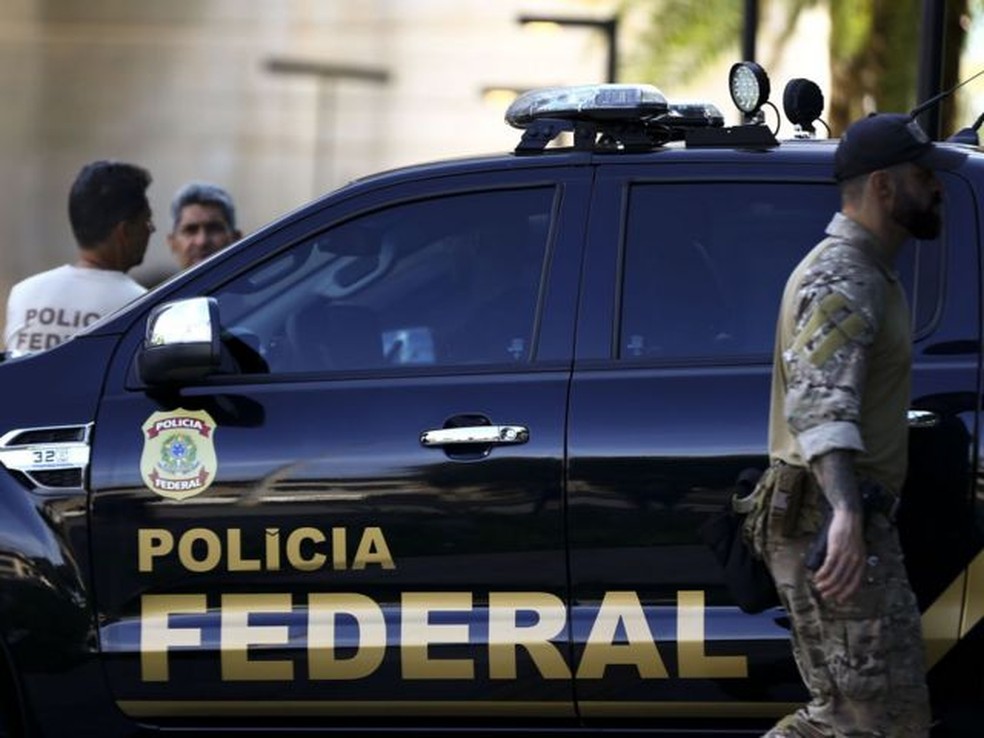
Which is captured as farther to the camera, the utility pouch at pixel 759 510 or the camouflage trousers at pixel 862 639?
the utility pouch at pixel 759 510

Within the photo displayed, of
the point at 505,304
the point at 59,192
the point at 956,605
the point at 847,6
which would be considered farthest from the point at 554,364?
the point at 59,192

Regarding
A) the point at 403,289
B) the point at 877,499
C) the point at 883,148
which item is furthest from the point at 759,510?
the point at 403,289

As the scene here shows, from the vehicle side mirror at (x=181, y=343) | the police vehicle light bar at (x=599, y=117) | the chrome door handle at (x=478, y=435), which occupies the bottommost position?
the chrome door handle at (x=478, y=435)

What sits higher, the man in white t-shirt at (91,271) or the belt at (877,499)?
the man in white t-shirt at (91,271)

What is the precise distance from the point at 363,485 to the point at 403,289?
19.9 inches

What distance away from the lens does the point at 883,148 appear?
4.18 m

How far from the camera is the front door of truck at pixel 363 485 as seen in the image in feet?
15.7

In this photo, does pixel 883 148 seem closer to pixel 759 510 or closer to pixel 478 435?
pixel 759 510

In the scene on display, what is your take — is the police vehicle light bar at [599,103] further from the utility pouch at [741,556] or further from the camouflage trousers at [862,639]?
the camouflage trousers at [862,639]

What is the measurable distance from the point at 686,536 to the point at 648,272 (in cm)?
64

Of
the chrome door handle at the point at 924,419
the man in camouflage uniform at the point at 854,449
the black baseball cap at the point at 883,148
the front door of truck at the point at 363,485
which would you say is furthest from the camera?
the front door of truck at the point at 363,485

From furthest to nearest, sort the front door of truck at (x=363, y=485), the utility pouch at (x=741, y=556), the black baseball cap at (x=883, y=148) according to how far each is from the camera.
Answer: the front door of truck at (x=363, y=485) → the utility pouch at (x=741, y=556) → the black baseball cap at (x=883, y=148)

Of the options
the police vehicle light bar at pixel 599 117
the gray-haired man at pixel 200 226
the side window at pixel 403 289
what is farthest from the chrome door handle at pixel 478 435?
the gray-haired man at pixel 200 226

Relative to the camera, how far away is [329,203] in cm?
507
